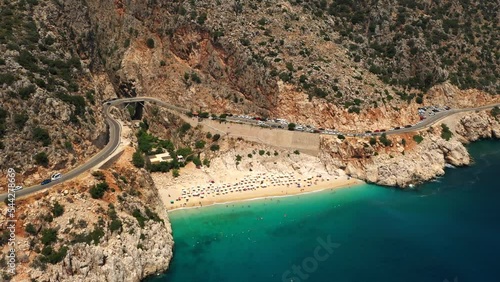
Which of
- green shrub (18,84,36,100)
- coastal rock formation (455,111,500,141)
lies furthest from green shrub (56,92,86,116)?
coastal rock formation (455,111,500,141)

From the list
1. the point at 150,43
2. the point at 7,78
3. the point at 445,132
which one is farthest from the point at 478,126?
the point at 7,78

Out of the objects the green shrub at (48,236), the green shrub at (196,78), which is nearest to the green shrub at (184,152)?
the green shrub at (196,78)

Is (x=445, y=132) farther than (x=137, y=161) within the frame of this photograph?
Yes

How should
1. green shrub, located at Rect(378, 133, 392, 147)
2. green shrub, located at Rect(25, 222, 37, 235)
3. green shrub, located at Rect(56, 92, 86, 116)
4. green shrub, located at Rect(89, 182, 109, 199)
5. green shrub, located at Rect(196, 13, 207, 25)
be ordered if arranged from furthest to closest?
green shrub, located at Rect(196, 13, 207, 25)
green shrub, located at Rect(378, 133, 392, 147)
green shrub, located at Rect(56, 92, 86, 116)
green shrub, located at Rect(89, 182, 109, 199)
green shrub, located at Rect(25, 222, 37, 235)

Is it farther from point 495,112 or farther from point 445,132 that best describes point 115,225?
point 495,112

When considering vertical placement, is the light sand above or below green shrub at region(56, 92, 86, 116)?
below

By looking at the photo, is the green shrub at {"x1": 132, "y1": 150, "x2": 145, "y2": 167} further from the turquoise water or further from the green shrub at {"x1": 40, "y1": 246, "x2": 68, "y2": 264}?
the green shrub at {"x1": 40, "y1": 246, "x2": 68, "y2": 264}
